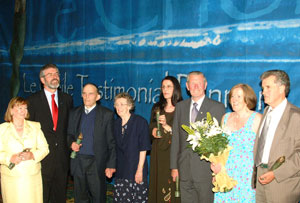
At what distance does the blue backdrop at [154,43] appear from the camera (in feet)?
14.9

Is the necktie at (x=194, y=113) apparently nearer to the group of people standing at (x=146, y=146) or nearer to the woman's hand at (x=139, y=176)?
the group of people standing at (x=146, y=146)

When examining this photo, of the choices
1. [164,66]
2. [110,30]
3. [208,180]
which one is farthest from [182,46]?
[208,180]

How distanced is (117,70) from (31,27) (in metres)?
3.23

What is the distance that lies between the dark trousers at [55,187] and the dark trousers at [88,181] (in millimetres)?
471

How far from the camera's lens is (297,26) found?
4285 mm

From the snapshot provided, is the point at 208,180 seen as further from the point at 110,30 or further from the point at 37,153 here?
the point at 110,30

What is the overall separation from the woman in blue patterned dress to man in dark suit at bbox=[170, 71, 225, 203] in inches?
14.0

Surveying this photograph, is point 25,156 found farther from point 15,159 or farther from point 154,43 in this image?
point 154,43

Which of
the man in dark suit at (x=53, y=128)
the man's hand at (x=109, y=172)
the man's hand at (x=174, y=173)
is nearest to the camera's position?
the man's hand at (x=174, y=173)

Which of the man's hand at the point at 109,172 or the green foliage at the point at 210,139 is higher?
the green foliage at the point at 210,139

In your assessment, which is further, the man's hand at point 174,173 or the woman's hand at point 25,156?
the man's hand at point 174,173

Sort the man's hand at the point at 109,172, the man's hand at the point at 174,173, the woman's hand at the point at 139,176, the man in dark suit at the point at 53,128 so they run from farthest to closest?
1. the man in dark suit at the point at 53,128
2. the man's hand at the point at 109,172
3. the woman's hand at the point at 139,176
4. the man's hand at the point at 174,173

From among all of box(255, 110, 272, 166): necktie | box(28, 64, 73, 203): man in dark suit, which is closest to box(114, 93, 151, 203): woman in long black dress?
box(28, 64, 73, 203): man in dark suit

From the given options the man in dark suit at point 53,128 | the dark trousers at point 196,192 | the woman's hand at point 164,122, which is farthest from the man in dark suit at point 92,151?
the dark trousers at point 196,192
